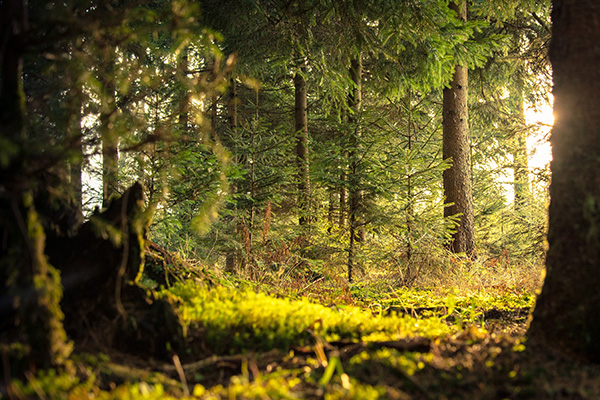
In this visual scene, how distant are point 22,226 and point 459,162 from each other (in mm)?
9130

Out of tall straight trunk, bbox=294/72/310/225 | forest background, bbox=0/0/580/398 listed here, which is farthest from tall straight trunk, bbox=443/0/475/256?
tall straight trunk, bbox=294/72/310/225

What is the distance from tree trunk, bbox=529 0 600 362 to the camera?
2.39m

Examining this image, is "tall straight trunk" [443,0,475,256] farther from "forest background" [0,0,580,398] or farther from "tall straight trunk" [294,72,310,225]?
"tall straight trunk" [294,72,310,225]

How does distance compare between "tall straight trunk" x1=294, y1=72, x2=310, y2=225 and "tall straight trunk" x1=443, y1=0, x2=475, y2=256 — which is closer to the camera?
"tall straight trunk" x1=443, y1=0, x2=475, y2=256

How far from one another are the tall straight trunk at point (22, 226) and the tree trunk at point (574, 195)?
9.61 feet

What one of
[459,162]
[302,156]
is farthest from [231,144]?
[459,162]

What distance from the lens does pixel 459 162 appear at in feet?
30.2

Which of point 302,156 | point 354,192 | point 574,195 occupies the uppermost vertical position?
point 302,156

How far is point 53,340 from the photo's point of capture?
184 centimetres

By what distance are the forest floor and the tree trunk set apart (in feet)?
0.68

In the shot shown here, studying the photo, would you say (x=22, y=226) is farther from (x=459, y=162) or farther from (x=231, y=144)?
(x=231, y=144)

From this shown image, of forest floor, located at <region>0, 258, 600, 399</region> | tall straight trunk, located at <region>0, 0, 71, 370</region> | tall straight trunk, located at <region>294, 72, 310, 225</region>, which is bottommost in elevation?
forest floor, located at <region>0, 258, 600, 399</region>

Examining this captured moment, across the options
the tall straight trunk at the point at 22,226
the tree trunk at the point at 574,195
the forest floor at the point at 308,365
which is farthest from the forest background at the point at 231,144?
the tree trunk at the point at 574,195

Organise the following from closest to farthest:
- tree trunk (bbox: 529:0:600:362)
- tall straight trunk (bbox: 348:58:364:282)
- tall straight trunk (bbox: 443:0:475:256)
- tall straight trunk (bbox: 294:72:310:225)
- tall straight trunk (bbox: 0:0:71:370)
Result: tall straight trunk (bbox: 0:0:71:370)
tree trunk (bbox: 529:0:600:362)
tall straight trunk (bbox: 348:58:364:282)
tall straight trunk (bbox: 443:0:475:256)
tall straight trunk (bbox: 294:72:310:225)
